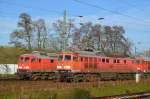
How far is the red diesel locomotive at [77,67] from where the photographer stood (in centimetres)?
3978

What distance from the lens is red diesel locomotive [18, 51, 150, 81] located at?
39.8 metres

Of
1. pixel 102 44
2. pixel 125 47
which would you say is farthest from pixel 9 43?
pixel 125 47

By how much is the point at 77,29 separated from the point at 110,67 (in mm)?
41834

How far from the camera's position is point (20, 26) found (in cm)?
8588

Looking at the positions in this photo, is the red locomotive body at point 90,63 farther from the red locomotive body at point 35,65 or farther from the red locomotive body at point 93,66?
the red locomotive body at point 35,65

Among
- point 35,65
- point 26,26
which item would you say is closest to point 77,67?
point 35,65

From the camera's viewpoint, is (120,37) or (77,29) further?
(120,37)

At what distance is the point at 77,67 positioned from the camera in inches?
1564

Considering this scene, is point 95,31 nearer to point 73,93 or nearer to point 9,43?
point 9,43

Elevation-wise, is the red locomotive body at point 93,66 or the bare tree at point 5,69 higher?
the red locomotive body at point 93,66

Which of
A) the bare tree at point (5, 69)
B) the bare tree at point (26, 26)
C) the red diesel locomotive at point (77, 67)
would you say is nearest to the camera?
the red diesel locomotive at point (77, 67)

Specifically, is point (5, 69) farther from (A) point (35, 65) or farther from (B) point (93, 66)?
(B) point (93, 66)

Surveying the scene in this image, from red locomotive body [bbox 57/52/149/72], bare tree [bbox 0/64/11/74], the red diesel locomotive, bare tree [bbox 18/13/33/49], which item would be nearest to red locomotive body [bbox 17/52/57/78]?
the red diesel locomotive

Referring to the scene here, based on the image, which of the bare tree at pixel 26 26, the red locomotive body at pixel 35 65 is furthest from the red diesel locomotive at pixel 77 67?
the bare tree at pixel 26 26
